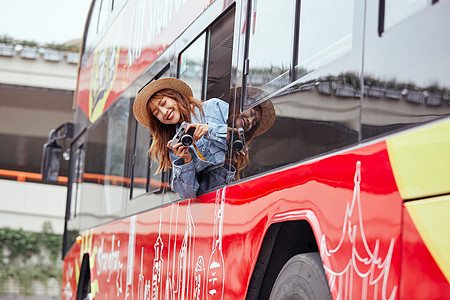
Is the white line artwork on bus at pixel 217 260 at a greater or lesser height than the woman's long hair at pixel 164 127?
lesser

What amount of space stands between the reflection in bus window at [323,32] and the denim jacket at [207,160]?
0.97 m

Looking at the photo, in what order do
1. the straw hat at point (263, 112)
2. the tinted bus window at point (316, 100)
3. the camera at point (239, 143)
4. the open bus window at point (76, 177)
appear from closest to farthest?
the tinted bus window at point (316, 100), the straw hat at point (263, 112), the camera at point (239, 143), the open bus window at point (76, 177)

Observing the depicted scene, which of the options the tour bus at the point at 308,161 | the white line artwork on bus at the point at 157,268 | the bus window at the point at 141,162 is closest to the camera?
the tour bus at the point at 308,161

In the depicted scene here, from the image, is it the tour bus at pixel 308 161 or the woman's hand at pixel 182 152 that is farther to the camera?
the woman's hand at pixel 182 152

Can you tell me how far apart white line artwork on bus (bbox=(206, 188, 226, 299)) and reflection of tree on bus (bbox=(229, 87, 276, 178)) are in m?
0.23

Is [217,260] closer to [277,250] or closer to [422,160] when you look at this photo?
[277,250]

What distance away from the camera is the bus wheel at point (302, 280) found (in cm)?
242

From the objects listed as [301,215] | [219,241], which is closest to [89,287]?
[219,241]

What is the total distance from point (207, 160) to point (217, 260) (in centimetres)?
51

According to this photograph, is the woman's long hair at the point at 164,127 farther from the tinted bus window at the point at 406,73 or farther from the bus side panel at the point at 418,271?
the bus side panel at the point at 418,271

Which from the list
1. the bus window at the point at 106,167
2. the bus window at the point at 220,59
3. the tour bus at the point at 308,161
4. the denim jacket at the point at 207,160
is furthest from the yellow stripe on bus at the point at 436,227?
the bus window at the point at 106,167

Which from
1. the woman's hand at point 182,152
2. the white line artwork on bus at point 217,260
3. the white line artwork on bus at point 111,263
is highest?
the woman's hand at point 182,152

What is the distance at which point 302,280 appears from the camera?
2.54 meters

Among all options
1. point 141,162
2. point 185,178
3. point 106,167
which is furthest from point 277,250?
point 106,167
